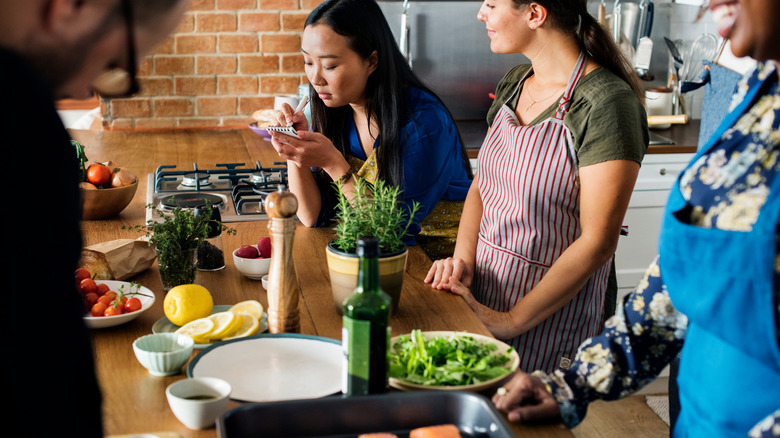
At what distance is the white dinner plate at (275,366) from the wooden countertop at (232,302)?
72 mm

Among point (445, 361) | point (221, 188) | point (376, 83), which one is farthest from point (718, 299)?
point (221, 188)

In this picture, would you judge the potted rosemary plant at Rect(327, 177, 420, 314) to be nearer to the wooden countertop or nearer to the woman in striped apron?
the wooden countertop

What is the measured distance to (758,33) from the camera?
0.92 metres

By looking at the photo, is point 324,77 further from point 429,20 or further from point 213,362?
point 429,20

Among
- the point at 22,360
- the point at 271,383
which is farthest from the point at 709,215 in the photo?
the point at 22,360

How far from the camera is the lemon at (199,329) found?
1.36 metres

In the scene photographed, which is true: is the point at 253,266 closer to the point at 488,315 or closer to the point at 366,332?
the point at 488,315

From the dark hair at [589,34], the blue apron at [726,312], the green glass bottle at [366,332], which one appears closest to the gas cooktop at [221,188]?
the dark hair at [589,34]

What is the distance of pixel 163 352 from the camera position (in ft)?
4.09

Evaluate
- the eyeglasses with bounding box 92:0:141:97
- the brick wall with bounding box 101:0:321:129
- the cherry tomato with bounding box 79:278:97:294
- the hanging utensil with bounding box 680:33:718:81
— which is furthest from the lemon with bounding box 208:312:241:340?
the hanging utensil with bounding box 680:33:718:81

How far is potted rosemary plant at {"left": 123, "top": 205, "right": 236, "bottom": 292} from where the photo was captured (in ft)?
5.22

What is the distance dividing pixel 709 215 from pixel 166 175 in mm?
2108

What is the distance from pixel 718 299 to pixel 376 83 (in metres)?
1.49

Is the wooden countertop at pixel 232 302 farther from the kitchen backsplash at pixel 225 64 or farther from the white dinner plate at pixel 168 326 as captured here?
the kitchen backsplash at pixel 225 64
